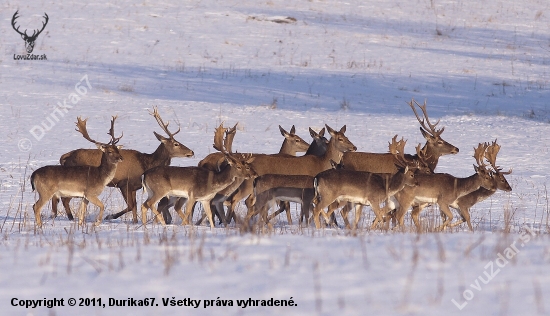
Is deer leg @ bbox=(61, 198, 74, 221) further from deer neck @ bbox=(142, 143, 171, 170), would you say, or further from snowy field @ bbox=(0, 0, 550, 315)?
deer neck @ bbox=(142, 143, 171, 170)

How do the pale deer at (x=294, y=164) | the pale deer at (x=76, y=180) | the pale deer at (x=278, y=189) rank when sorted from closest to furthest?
the pale deer at (x=76, y=180) → the pale deer at (x=278, y=189) → the pale deer at (x=294, y=164)

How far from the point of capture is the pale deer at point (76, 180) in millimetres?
11727

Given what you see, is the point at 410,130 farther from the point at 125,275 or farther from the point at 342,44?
the point at 125,275

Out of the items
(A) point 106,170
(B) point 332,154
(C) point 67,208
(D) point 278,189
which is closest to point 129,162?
(C) point 67,208

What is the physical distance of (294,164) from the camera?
13688 mm

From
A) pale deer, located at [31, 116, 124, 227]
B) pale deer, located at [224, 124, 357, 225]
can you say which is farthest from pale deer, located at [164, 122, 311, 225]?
pale deer, located at [31, 116, 124, 227]

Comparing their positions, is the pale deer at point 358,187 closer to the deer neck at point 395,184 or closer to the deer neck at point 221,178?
the deer neck at point 395,184

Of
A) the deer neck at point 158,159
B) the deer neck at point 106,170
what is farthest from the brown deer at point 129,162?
the deer neck at point 106,170

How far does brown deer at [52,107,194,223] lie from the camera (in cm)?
1330

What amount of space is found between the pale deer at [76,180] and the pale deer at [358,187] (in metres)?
2.80

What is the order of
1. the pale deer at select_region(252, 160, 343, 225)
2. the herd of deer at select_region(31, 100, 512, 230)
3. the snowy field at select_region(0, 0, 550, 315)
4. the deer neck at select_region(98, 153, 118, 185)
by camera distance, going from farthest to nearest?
the pale deer at select_region(252, 160, 343, 225) < the deer neck at select_region(98, 153, 118, 185) < the herd of deer at select_region(31, 100, 512, 230) < the snowy field at select_region(0, 0, 550, 315)

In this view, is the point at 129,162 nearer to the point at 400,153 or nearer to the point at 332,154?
the point at 332,154

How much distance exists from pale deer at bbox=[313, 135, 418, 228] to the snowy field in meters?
1.13

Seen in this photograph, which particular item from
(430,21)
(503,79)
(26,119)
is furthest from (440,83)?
(26,119)
